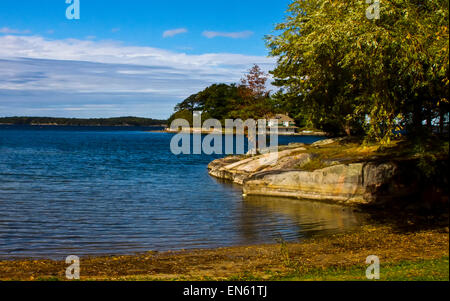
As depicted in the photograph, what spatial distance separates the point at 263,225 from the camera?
20.2 meters

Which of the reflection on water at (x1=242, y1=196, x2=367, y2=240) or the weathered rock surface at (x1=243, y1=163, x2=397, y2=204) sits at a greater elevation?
the weathered rock surface at (x1=243, y1=163, x2=397, y2=204)

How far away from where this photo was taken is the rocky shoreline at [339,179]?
75.9 feet

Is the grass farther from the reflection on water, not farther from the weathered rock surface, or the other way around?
the weathered rock surface

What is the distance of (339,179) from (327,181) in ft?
2.66

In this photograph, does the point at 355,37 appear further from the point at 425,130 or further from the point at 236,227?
the point at 236,227

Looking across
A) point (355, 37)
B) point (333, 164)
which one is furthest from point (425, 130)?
point (333, 164)

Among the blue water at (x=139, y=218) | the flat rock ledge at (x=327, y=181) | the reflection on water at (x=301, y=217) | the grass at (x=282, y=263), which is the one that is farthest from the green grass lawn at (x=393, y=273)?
the flat rock ledge at (x=327, y=181)

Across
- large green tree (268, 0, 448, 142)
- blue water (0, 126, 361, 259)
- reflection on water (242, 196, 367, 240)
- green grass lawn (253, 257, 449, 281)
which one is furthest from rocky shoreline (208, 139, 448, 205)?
green grass lawn (253, 257, 449, 281)

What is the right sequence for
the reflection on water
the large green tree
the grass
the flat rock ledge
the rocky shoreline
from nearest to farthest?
Answer: the grass
the large green tree
the reflection on water
the rocky shoreline
the flat rock ledge

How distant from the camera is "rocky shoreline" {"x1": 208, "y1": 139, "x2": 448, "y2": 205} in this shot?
23141mm

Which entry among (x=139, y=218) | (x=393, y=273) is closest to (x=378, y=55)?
(x=393, y=273)

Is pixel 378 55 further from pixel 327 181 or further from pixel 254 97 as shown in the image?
pixel 254 97

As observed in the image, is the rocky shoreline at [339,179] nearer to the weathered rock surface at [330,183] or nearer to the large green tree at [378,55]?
the weathered rock surface at [330,183]

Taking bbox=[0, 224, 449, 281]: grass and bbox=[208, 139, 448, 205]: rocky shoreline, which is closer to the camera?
bbox=[0, 224, 449, 281]: grass
